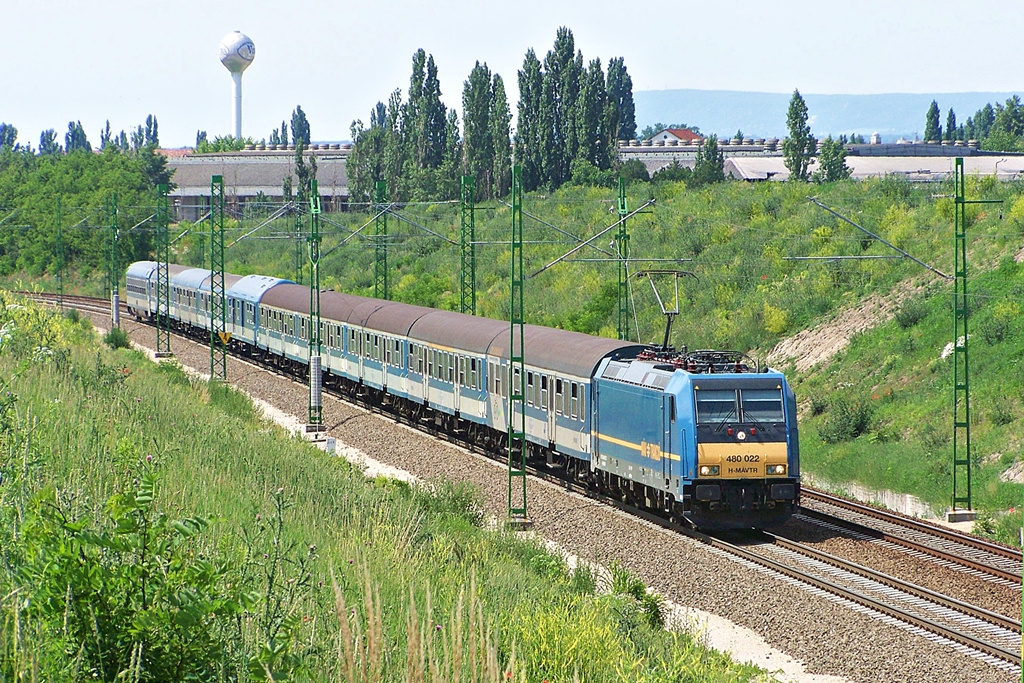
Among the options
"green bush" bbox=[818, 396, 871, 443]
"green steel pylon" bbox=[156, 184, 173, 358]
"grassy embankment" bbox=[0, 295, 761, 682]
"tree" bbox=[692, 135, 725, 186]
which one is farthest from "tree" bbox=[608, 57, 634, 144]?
"grassy embankment" bbox=[0, 295, 761, 682]

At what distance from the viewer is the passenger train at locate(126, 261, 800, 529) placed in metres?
20.4

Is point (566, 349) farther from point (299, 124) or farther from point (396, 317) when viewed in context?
point (299, 124)

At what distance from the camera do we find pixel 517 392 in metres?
28.1

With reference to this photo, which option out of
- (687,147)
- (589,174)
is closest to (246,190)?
(687,147)

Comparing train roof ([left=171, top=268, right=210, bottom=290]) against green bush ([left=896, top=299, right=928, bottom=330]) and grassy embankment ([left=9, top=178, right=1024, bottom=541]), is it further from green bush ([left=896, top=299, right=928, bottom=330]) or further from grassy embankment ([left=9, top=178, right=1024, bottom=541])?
green bush ([left=896, top=299, right=928, bottom=330])

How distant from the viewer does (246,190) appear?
12719cm

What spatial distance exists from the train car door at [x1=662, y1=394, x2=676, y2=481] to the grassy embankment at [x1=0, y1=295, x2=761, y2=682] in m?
3.21

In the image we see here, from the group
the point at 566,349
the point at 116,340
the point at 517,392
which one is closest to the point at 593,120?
the point at 116,340

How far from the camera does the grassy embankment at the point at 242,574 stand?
19.8 feet

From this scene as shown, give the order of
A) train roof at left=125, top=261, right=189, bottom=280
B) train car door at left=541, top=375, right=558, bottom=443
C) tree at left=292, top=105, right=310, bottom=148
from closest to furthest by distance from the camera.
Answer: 1. train car door at left=541, top=375, right=558, bottom=443
2. train roof at left=125, top=261, right=189, bottom=280
3. tree at left=292, top=105, right=310, bottom=148

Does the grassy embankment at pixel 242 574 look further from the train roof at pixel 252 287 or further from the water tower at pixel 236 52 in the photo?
the water tower at pixel 236 52

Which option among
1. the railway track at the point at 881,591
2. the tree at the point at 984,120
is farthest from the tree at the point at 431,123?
the tree at the point at 984,120

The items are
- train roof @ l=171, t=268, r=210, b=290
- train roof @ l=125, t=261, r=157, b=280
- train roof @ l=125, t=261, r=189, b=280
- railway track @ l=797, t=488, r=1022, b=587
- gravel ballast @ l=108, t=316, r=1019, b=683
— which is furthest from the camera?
train roof @ l=125, t=261, r=157, b=280

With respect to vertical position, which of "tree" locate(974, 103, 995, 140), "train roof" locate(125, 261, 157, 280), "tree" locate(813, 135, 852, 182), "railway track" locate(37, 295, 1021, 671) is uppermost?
"tree" locate(974, 103, 995, 140)
